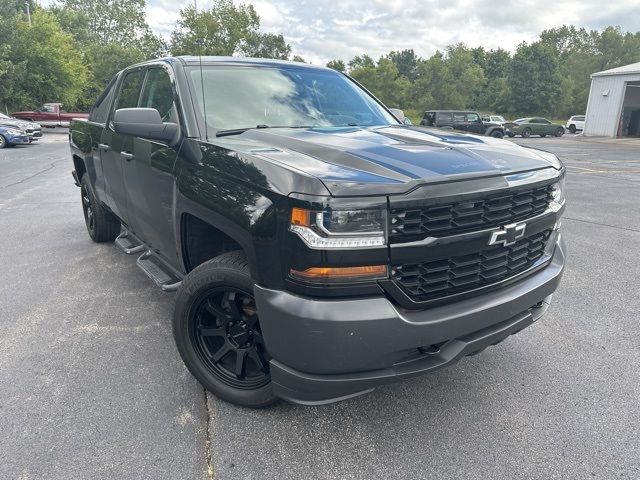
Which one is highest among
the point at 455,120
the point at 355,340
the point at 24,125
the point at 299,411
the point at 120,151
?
the point at 120,151

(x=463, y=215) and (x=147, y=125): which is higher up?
(x=147, y=125)

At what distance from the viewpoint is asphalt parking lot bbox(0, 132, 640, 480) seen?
2.16 meters

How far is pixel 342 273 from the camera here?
1.87 meters

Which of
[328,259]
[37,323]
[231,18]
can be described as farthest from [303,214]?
[231,18]

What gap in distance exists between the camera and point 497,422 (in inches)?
97.2

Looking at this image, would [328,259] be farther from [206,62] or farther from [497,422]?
[206,62]

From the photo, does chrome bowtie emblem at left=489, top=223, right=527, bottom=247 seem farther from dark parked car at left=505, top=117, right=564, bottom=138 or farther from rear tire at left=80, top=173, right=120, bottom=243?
dark parked car at left=505, top=117, right=564, bottom=138

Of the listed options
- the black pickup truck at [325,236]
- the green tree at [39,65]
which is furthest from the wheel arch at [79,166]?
the green tree at [39,65]

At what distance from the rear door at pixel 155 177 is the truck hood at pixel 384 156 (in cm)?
58

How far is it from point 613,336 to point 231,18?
45.6 meters

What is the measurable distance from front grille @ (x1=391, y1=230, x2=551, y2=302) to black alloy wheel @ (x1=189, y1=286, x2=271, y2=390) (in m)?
0.86

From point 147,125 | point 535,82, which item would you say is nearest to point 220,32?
point 535,82

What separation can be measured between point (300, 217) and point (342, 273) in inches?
11.2

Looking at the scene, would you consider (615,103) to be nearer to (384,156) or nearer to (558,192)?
(558,192)
